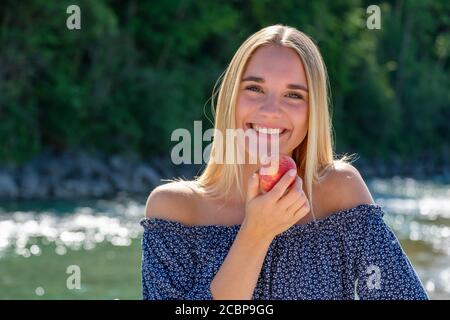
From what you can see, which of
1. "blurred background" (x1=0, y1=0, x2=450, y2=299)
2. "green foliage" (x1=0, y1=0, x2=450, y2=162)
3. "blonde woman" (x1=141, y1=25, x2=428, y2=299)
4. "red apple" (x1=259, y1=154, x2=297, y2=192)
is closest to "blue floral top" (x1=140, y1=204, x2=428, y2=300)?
"blonde woman" (x1=141, y1=25, x2=428, y2=299)

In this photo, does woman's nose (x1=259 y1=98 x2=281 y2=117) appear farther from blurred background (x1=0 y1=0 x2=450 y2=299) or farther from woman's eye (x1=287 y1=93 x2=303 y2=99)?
blurred background (x1=0 y1=0 x2=450 y2=299)

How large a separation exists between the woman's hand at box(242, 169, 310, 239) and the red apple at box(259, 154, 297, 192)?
2cm

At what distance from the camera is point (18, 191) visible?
24.6m

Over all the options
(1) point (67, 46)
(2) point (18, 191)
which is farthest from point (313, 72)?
(1) point (67, 46)

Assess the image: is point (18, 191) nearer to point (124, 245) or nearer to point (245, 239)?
point (124, 245)

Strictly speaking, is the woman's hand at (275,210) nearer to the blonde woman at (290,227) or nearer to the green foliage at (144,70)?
the blonde woman at (290,227)

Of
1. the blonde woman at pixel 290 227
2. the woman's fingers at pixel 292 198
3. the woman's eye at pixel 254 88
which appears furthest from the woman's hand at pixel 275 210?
the woman's eye at pixel 254 88

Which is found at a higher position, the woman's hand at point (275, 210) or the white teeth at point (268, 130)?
the white teeth at point (268, 130)

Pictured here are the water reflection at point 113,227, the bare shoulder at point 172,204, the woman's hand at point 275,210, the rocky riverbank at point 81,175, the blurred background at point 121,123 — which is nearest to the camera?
the woman's hand at point 275,210

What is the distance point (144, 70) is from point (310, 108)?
2994cm

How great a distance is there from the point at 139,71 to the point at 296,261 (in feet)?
97.5

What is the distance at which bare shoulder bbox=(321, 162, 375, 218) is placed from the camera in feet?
7.20

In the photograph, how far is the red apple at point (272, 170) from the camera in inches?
75.3

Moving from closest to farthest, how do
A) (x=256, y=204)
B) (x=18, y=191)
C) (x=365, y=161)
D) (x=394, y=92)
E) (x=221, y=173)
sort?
(x=256, y=204), (x=221, y=173), (x=18, y=191), (x=365, y=161), (x=394, y=92)
